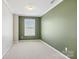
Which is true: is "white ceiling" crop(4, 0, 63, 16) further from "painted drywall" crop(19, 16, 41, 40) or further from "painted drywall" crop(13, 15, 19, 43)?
"painted drywall" crop(19, 16, 41, 40)

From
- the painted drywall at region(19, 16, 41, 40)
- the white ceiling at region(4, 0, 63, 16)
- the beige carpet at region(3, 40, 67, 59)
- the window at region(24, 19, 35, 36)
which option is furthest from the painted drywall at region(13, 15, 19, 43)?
the beige carpet at region(3, 40, 67, 59)

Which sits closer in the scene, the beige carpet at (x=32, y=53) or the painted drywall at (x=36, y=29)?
the beige carpet at (x=32, y=53)

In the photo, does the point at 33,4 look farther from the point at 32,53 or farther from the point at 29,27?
the point at 29,27

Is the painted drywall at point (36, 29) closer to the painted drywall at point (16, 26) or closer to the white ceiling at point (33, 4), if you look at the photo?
the painted drywall at point (16, 26)

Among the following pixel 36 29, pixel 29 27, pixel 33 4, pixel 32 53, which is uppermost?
pixel 33 4

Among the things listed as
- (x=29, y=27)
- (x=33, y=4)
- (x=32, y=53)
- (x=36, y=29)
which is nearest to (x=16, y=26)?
(x=29, y=27)

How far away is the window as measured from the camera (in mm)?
9738

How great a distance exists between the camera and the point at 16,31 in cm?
888

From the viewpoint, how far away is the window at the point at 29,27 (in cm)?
974

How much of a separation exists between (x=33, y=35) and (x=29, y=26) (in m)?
0.98

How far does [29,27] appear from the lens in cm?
980

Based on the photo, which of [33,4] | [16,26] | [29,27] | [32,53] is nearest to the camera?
[32,53]

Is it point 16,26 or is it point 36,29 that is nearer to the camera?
point 16,26

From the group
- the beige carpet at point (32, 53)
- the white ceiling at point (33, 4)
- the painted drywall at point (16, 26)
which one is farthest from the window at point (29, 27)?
the beige carpet at point (32, 53)
